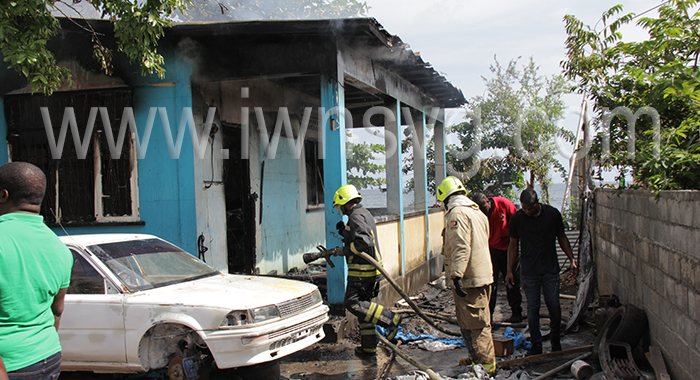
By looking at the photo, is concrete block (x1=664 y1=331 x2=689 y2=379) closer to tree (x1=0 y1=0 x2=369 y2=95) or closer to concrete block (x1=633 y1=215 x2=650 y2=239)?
concrete block (x1=633 y1=215 x2=650 y2=239)

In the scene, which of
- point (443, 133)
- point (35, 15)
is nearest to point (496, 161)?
point (443, 133)

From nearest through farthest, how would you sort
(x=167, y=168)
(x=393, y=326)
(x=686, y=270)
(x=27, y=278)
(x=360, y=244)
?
(x=27, y=278), (x=686, y=270), (x=360, y=244), (x=393, y=326), (x=167, y=168)

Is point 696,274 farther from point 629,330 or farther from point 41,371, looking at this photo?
point 41,371

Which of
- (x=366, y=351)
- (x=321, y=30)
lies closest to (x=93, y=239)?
(x=366, y=351)

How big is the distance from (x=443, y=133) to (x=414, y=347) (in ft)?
24.0

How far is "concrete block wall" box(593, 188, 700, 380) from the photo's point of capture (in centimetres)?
359

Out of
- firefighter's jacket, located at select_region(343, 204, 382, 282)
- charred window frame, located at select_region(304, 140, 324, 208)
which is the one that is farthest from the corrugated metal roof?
charred window frame, located at select_region(304, 140, 324, 208)

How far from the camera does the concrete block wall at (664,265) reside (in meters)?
3.59

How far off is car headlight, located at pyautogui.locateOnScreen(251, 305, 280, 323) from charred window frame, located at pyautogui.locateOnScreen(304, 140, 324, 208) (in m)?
6.23

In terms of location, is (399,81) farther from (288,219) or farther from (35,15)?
(35,15)

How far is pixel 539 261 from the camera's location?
17.9 ft

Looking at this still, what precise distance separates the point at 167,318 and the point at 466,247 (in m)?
2.86

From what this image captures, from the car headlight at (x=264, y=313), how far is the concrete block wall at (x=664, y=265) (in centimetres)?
325

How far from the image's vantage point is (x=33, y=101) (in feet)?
25.3
